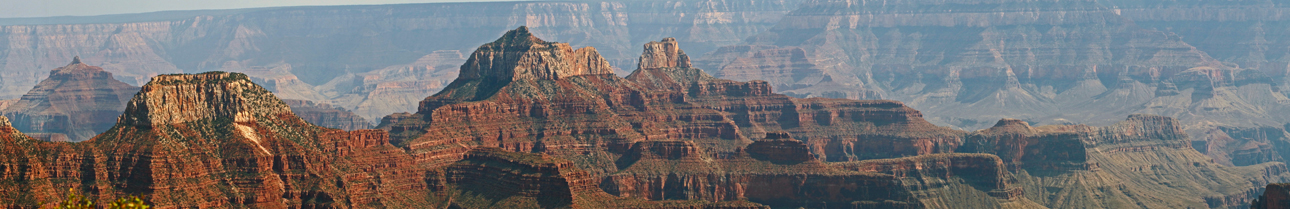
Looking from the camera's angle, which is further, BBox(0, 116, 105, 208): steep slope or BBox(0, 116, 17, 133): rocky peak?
BBox(0, 116, 17, 133): rocky peak

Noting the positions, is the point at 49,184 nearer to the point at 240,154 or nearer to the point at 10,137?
the point at 10,137

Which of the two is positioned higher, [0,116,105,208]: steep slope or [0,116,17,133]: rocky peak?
[0,116,17,133]: rocky peak

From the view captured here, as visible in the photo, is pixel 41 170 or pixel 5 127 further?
pixel 5 127

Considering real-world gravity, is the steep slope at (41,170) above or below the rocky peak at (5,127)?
below

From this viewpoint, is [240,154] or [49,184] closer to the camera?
[49,184]

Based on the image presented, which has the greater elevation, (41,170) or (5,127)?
(5,127)

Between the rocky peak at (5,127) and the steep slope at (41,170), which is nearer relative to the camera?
the steep slope at (41,170)

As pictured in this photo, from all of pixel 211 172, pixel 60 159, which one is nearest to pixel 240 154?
pixel 211 172

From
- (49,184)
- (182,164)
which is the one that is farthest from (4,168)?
(182,164)

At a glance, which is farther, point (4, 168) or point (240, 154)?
point (240, 154)
